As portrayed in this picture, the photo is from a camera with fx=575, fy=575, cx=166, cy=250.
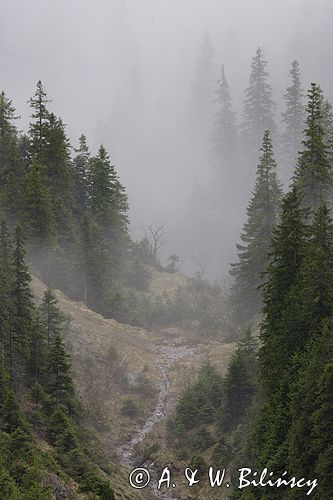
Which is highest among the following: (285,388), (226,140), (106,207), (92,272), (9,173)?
(226,140)

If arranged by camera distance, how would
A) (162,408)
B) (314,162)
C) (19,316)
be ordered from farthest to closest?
(314,162), (162,408), (19,316)

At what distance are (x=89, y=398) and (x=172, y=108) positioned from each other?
79774 millimetres

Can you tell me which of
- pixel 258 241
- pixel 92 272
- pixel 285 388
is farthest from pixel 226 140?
pixel 285 388

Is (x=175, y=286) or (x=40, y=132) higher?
(x=40, y=132)

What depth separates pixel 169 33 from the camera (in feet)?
387

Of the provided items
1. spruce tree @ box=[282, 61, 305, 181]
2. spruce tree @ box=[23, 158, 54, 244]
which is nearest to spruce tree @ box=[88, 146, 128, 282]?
spruce tree @ box=[23, 158, 54, 244]

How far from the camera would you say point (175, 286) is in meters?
53.1

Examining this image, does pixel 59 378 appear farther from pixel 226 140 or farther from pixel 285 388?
pixel 226 140

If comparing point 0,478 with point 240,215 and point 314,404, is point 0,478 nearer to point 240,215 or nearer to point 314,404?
point 314,404

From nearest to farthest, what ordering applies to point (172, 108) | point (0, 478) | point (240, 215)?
point (0, 478)
point (240, 215)
point (172, 108)

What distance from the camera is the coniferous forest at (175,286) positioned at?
1825 centimetres

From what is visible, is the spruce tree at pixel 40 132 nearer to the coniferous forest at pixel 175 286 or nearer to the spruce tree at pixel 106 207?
the coniferous forest at pixel 175 286

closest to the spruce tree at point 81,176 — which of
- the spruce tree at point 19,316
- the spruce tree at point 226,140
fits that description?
the spruce tree at point 19,316

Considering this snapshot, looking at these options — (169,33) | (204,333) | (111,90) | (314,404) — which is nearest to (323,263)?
(314,404)
